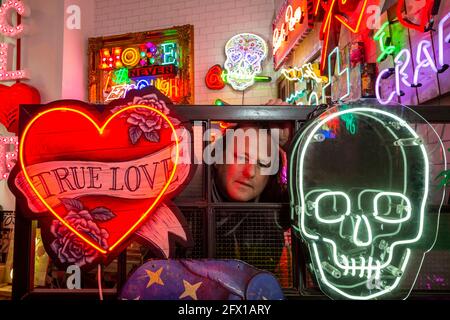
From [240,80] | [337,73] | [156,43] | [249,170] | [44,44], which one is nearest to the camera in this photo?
[249,170]

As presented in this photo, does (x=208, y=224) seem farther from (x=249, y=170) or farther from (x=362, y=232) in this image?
(x=362, y=232)

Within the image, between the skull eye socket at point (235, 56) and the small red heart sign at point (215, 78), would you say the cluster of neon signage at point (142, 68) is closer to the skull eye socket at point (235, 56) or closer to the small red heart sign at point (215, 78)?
the small red heart sign at point (215, 78)

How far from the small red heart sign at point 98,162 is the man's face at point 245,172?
0.31 meters

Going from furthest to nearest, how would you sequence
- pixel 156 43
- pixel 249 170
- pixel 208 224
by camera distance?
pixel 156 43 < pixel 249 170 < pixel 208 224

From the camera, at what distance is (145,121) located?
192cm

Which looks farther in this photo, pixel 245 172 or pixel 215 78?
pixel 215 78

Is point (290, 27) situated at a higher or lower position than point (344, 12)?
higher

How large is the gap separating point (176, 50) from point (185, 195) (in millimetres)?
4307

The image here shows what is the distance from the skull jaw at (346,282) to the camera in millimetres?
1742

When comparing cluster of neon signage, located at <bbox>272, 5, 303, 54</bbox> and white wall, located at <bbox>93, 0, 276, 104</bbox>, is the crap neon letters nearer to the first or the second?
white wall, located at <bbox>93, 0, 276, 104</bbox>

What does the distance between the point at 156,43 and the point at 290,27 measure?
8.18 ft

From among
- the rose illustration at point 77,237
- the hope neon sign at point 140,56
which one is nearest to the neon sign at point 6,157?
the hope neon sign at point 140,56

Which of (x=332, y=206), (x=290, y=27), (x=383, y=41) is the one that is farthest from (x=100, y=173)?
(x=290, y=27)

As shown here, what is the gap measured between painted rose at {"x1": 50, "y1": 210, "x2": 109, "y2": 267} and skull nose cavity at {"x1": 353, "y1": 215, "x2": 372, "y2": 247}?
126 cm
